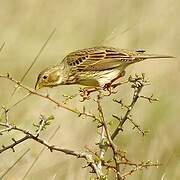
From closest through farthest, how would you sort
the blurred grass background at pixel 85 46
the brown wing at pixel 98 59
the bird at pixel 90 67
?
1. the bird at pixel 90 67
2. the brown wing at pixel 98 59
3. the blurred grass background at pixel 85 46

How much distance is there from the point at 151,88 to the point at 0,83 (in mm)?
1414

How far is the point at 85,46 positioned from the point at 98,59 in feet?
9.27

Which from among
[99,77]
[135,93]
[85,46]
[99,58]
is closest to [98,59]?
[99,58]

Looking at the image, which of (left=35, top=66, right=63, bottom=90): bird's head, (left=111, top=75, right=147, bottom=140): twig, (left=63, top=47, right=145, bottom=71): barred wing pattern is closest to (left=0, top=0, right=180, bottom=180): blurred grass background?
(left=35, top=66, right=63, bottom=90): bird's head

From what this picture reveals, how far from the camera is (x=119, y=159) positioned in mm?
4379

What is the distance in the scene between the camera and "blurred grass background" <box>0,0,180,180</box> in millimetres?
6703

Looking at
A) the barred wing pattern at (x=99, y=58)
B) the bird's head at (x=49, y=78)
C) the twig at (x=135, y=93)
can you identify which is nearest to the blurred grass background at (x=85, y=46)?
the bird's head at (x=49, y=78)

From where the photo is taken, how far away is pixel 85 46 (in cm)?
952

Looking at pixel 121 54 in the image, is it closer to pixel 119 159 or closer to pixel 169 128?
pixel 169 128

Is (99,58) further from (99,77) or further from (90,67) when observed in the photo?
(99,77)

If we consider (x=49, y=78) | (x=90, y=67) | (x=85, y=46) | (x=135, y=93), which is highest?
(x=85, y=46)

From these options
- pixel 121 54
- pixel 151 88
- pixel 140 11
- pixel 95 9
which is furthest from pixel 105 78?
pixel 95 9

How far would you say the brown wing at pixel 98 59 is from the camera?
6578 mm

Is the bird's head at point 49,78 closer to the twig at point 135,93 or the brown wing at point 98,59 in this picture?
the brown wing at point 98,59
